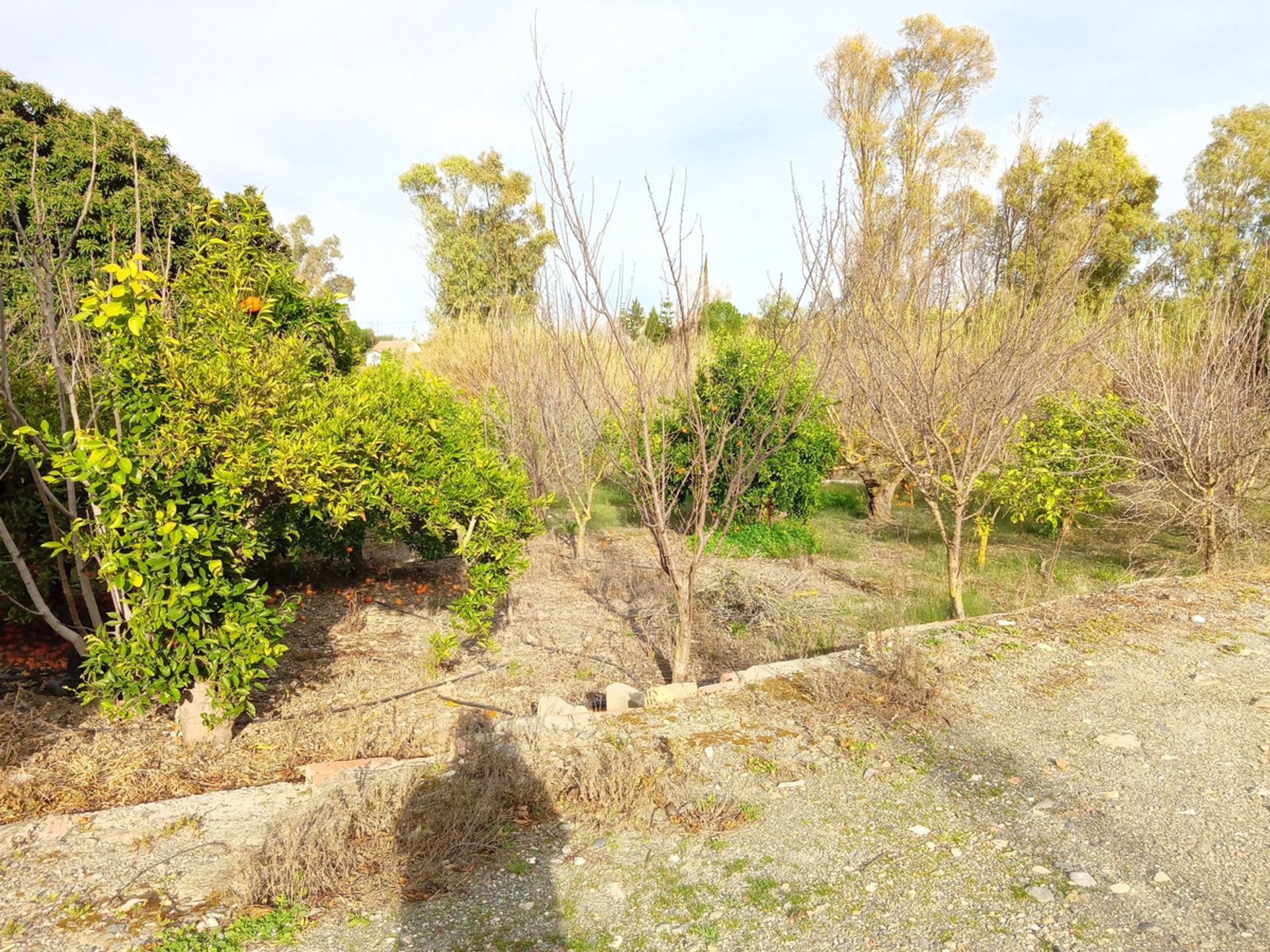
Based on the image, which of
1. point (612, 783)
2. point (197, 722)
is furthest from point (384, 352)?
point (612, 783)

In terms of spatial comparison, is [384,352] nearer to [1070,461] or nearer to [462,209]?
[1070,461]

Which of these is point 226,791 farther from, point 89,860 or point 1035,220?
point 1035,220

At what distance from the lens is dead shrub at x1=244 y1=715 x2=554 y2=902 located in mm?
2512

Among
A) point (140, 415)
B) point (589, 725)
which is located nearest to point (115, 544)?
point (140, 415)

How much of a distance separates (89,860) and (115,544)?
49.6 inches

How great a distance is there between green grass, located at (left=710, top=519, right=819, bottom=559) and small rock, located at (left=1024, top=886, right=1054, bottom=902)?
619cm

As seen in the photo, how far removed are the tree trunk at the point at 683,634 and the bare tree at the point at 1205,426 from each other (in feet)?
15.9

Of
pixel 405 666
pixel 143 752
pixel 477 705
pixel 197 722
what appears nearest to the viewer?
pixel 143 752

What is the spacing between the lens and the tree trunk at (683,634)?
14.4 feet

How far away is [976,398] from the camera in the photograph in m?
5.10

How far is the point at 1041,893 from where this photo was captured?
2420mm

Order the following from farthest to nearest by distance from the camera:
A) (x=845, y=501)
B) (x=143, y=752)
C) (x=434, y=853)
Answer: (x=845, y=501)
(x=143, y=752)
(x=434, y=853)

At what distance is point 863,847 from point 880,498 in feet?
28.8

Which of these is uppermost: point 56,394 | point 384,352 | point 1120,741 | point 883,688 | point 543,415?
point 384,352
